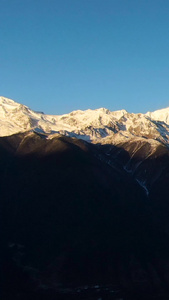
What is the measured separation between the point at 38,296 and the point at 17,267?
25.1 metres

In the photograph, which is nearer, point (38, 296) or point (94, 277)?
point (38, 296)

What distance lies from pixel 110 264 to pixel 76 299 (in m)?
30.4

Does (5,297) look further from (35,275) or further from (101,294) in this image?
(101,294)

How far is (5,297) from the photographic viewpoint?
170875 mm

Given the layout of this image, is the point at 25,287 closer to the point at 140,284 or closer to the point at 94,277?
the point at 94,277

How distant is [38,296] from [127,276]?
3814 centimetres

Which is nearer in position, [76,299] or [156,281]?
[76,299]

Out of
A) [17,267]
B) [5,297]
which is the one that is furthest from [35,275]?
[5,297]

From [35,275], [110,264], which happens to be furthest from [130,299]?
[35,275]

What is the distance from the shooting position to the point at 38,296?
174 m

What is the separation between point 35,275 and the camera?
192 m

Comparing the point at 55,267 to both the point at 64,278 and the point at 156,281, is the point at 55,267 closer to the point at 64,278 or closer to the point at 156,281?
the point at 64,278

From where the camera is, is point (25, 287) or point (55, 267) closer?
point (25, 287)

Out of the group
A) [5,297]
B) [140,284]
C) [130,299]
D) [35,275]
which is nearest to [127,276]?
A: [140,284]
